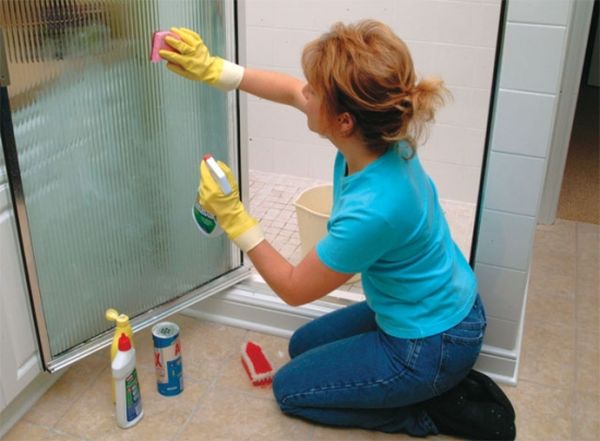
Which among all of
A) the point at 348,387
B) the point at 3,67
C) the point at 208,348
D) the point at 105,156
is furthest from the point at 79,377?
the point at 3,67

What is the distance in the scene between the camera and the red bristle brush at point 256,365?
1.82 m

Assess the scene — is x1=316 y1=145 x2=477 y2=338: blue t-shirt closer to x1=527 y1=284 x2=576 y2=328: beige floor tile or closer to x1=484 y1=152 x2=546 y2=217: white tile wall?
x1=484 y1=152 x2=546 y2=217: white tile wall

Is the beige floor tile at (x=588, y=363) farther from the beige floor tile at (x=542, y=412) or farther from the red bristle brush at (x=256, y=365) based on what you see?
the red bristle brush at (x=256, y=365)

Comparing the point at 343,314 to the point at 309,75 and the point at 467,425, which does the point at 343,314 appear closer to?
the point at 467,425

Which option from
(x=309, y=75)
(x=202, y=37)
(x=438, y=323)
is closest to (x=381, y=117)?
(x=309, y=75)

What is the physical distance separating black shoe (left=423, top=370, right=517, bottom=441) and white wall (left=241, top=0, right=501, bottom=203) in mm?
1188

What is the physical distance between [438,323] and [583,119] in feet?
9.12

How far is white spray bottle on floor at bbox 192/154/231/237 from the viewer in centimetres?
147

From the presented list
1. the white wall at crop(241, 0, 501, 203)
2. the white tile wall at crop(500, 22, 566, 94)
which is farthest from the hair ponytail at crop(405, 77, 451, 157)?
the white wall at crop(241, 0, 501, 203)

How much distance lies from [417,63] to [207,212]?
4.39ft

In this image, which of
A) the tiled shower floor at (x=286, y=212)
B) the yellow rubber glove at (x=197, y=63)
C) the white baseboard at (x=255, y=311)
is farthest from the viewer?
the tiled shower floor at (x=286, y=212)

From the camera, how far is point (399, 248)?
148 centimetres

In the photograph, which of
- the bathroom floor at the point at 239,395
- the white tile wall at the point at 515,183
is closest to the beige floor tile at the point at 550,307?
the bathroom floor at the point at 239,395

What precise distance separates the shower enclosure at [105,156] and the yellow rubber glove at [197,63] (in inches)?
4.7
